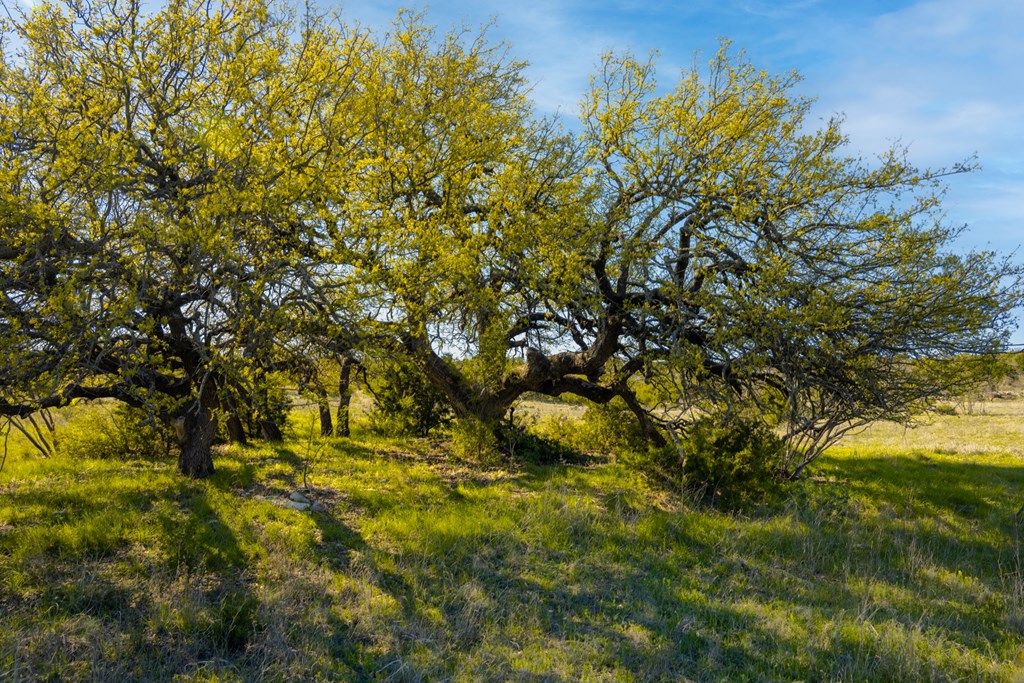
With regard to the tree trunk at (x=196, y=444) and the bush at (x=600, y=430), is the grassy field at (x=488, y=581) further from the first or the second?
the bush at (x=600, y=430)

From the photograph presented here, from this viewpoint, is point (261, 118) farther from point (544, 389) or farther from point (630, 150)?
point (544, 389)

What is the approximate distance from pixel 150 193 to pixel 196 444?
16.1 feet

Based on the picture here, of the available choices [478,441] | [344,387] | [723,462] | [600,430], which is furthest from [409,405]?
[723,462]

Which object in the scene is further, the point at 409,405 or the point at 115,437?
the point at 409,405

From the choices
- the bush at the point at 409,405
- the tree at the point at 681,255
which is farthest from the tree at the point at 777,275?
the bush at the point at 409,405

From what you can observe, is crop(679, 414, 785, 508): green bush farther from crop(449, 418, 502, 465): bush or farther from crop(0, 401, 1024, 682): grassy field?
crop(449, 418, 502, 465): bush

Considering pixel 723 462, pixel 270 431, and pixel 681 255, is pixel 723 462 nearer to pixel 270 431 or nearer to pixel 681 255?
pixel 681 255

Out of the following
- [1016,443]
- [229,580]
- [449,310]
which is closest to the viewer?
[229,580]

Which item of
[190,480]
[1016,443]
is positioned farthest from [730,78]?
[1016,443]

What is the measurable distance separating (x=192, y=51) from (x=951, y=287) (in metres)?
11.1

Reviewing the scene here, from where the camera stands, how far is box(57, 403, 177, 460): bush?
1366 cm

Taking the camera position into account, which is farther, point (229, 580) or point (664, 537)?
point (664, 537)

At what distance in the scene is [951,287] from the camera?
9.34m

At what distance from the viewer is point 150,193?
325 inches
